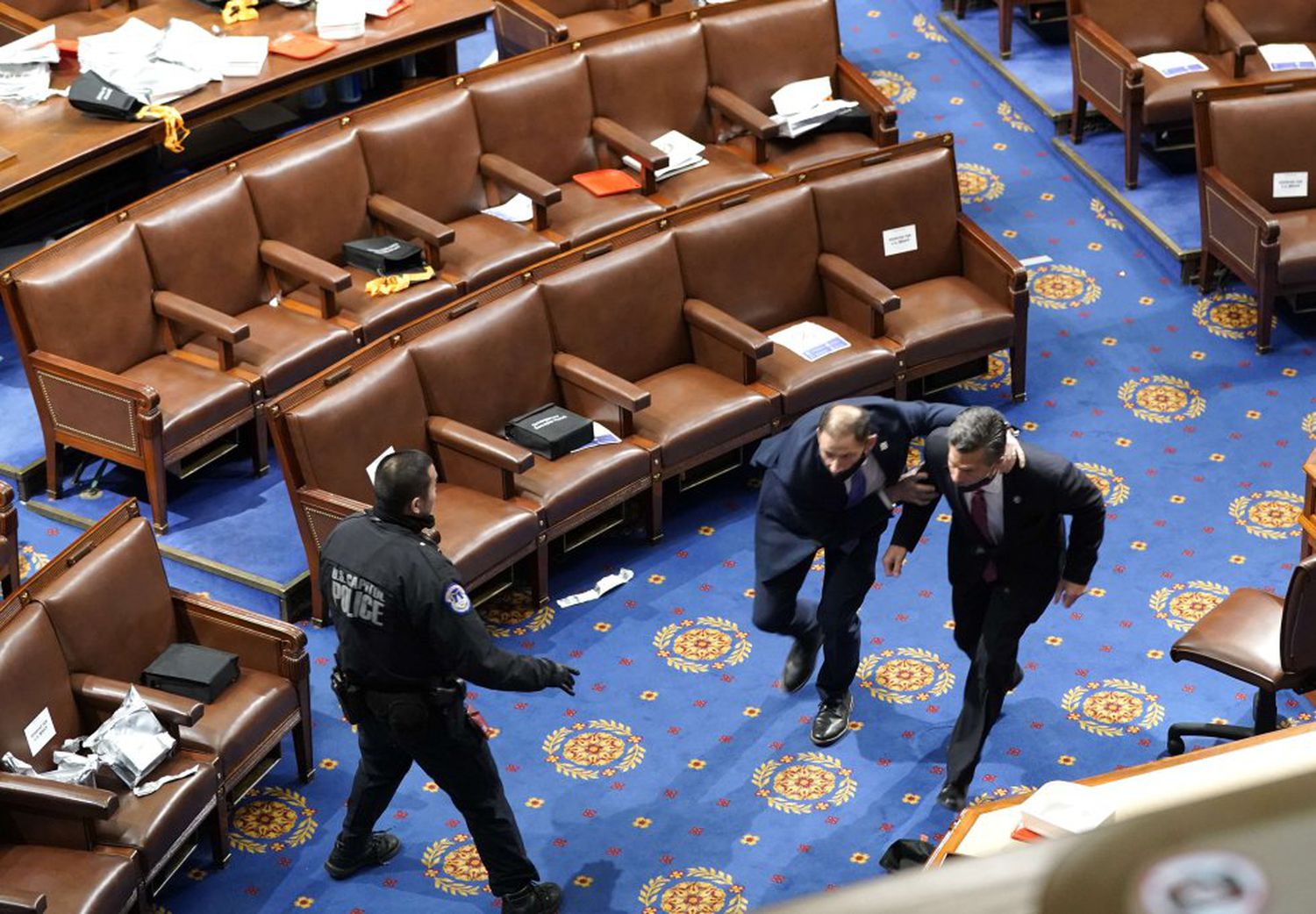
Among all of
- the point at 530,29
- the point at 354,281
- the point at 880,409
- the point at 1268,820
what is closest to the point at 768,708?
the point at 880,409

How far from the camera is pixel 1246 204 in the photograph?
6.90m

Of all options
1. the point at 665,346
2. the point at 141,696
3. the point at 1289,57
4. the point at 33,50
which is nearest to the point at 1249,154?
the point at 1289,57

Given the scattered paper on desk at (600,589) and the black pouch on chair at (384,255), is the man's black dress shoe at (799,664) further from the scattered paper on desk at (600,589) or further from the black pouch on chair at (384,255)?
the black pouch on chair at (384,255)

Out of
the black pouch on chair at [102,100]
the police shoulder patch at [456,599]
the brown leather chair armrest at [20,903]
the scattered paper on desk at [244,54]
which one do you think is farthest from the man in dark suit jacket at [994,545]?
the scattered paper on desk at [244,54]

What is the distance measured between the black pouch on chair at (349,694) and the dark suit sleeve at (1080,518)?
1.77 m

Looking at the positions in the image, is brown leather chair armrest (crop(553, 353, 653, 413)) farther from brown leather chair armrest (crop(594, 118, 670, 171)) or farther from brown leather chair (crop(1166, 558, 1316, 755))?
brown leather chair (crop(1166, 558, 1316, 755))

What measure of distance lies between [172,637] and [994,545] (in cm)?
240

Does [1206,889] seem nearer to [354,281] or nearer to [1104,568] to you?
[1104,568]

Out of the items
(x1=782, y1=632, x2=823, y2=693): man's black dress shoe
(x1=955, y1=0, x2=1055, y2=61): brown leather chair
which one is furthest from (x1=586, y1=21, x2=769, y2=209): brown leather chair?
(x1=782, y1=632, x2=823, y2=693): man's black dress shoe

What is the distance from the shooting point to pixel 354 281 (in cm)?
670

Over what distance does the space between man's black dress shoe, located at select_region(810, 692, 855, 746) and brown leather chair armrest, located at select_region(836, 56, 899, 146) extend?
10.4ft

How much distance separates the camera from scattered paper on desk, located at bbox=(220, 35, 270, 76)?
7.54 meters

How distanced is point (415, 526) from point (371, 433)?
170 centimetres

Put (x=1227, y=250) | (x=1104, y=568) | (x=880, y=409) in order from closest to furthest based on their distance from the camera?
(x=880, y=409)
(x=1104, y=568)
(x=1227, y=250)
